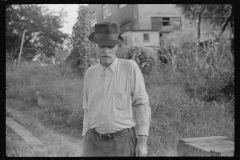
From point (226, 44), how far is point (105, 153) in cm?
672

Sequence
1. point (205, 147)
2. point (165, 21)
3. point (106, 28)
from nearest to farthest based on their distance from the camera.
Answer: point (205, 147)
point (106, 28)
point (165, 21)

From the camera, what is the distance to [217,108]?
585cm

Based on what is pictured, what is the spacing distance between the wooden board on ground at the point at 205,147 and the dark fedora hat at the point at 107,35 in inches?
41.8

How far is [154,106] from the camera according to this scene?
18.5 ft

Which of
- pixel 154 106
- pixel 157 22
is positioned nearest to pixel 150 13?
pixel 157 22

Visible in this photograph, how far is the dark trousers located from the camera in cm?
237

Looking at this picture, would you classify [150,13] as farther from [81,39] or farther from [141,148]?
[141,148]

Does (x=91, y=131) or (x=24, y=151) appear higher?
(x=91, y=131)

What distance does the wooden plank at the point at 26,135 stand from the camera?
4604 mm

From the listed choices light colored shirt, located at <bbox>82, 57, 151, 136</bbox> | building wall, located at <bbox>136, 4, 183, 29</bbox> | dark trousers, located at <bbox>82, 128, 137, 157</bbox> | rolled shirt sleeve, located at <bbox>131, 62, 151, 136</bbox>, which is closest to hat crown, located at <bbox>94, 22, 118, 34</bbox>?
light colored shirt, located at <bbox>82, 57, 151, 136</bbox>

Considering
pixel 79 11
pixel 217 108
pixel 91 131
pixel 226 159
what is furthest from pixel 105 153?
pixel 79 11

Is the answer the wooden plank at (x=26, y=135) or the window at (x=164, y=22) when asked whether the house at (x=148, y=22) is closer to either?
the window at (x=164, y=22)

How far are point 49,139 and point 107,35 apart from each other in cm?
329

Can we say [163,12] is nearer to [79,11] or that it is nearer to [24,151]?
[79,11]
